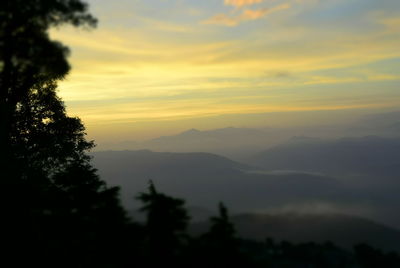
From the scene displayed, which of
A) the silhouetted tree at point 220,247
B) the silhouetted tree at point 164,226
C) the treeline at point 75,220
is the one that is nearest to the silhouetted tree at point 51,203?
the treeline at point 75,220

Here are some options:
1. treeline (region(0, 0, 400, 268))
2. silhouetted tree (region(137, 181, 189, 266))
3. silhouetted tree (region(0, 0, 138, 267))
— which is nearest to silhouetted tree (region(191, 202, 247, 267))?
treeline (region(0, 0, 400, 268))

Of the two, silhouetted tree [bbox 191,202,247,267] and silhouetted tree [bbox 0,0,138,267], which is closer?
silhouetted tree [bbox 191,202,247,267]

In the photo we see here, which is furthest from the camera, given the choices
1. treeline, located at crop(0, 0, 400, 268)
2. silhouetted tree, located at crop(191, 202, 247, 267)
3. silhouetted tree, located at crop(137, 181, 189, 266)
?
silhouetted tree, located at crop(137, 181, 189, 266)

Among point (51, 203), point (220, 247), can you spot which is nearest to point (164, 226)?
point (220, 247)

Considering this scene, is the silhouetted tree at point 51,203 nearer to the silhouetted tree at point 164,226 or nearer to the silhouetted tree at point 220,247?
the silhouetted tree at point 164,226

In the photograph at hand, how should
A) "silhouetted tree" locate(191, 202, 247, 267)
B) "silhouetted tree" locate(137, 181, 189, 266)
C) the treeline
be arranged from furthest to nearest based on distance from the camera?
"silhouetted tree" locate(137, 181, 189, 266) → the treeline → "silhouetted tree" locate(191, 202, 247, 267)

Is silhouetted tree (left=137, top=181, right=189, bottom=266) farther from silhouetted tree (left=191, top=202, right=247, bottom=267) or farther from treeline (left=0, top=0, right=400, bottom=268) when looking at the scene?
silhouetted tree (left=191, top=202, right=247, bottom=267)

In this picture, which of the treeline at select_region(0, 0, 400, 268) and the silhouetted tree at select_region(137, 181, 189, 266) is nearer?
the treeline at select_region(0, 0, 400, 268)

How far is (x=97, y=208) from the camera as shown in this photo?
14.6 meters

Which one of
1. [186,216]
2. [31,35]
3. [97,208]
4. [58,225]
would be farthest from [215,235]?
[31,35]

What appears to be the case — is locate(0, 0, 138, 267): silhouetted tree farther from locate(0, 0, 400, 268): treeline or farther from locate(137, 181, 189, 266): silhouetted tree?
locate(137, 181, 189, 266): silhouetted tree

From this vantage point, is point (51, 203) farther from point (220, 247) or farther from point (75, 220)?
point (220, 247)

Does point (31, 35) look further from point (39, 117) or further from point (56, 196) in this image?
point (39, 117)

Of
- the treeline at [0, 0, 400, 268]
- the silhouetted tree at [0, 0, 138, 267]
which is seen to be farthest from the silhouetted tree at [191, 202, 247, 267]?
the silhouetted tree at [0, 0, 138, 267]
